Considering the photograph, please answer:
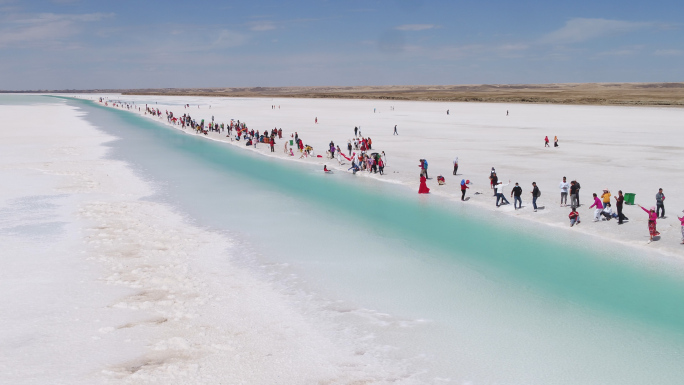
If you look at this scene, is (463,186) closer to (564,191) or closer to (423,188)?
(423,188)

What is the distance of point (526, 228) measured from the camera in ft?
63.0

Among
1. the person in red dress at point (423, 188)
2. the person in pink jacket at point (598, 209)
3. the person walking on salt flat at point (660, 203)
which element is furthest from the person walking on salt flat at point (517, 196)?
the person walking on salt flat at point (660, 203)

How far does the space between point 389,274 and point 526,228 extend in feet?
22.8

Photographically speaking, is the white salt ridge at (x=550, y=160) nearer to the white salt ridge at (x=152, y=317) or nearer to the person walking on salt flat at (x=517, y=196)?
the person walking on salt flat at (x=517, y=196)

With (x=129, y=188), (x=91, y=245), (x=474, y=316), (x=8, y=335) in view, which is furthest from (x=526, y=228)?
(x=129, y=188)

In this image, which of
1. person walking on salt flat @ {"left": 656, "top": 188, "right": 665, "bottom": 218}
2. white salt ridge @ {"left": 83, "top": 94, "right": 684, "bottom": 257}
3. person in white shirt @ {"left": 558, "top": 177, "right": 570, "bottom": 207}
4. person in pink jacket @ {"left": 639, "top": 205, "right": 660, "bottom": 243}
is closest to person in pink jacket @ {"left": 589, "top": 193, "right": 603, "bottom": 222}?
white salt ridge @ {"left": 83, "top": 94, "right": 684, "bottom": 257}

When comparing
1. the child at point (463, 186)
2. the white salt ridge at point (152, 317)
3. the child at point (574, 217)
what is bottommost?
the white salt ridge at point (152, 317)

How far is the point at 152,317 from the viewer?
11.7 meters

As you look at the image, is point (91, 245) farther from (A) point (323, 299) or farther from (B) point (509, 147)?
(B) point (509, 147)

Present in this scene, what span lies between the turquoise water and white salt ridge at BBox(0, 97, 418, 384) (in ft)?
3.34

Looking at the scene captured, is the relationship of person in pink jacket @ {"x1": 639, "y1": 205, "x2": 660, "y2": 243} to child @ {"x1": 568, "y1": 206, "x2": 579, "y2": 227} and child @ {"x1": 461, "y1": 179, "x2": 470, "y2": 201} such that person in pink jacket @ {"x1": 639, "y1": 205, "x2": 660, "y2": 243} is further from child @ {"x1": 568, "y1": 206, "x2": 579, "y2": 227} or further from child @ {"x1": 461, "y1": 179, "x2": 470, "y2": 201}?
child @ {"x1": 461, "y1": 179, "x2": 470, "y2": 201}

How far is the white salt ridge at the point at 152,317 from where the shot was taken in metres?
9.60

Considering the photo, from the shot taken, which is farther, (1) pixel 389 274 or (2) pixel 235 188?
(2) pixel 235 188

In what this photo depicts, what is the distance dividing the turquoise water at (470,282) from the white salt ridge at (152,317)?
3.34 feet
